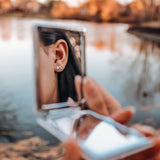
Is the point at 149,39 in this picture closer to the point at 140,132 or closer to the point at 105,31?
the point at 105,31

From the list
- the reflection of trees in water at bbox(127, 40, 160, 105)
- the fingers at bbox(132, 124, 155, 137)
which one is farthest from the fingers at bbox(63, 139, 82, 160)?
the reflection of trees in water at bbox(127, 40, 160, 105)

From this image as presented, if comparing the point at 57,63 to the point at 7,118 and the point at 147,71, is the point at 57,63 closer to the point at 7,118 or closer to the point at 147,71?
the point at 7,118

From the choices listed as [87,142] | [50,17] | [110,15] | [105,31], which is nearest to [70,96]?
[87,142]

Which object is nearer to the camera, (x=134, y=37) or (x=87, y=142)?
(x=87, y=142)

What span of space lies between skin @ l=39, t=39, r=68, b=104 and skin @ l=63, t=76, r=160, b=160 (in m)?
0.04

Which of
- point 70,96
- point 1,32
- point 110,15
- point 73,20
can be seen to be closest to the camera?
point 70,96

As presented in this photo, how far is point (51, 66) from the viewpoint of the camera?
1.42 feet

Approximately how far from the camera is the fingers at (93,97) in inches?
17.9

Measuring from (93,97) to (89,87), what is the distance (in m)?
0.02

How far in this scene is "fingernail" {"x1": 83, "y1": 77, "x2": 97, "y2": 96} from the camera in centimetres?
45

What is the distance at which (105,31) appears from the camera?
3.45 m

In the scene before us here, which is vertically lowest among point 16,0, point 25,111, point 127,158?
point 25,111

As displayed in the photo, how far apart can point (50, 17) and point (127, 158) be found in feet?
8.07

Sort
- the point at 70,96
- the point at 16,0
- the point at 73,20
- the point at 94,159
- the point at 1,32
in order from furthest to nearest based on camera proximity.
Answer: the point at 1,32, the point at 73,20, the point at 16,0, the point at 70,96, the point at 94,159
